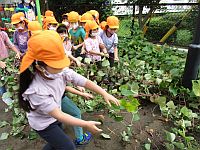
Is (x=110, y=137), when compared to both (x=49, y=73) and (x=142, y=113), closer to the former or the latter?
(x=142, y=113)

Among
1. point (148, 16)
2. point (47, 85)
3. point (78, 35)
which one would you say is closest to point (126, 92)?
point (47, 85)

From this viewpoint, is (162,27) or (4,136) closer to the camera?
(4,136)

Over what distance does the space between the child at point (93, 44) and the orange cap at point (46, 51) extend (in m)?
2.18

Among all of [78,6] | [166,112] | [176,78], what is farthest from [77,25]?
[78,6]

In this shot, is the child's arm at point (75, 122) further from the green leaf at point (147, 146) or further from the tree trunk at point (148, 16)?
the tree trunk at point (148, 16)

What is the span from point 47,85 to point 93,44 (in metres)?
2.22

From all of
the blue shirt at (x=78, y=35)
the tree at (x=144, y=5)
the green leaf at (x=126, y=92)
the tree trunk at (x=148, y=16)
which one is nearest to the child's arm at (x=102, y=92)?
the green leaf at (x=126, y=92)

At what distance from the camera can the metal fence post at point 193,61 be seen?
284 cm

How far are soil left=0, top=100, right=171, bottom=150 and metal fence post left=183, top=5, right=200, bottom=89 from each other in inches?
21.6

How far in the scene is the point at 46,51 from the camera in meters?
1.52

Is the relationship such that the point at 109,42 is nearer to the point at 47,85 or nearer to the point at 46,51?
the point at 47,85

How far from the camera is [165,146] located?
8.02ft

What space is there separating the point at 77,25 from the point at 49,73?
10.6 feet

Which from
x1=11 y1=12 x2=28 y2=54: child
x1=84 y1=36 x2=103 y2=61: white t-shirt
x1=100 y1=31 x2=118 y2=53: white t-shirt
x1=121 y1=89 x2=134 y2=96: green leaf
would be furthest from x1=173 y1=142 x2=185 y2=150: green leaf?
x1=11 y1=12 x2=28 y2=54: child
